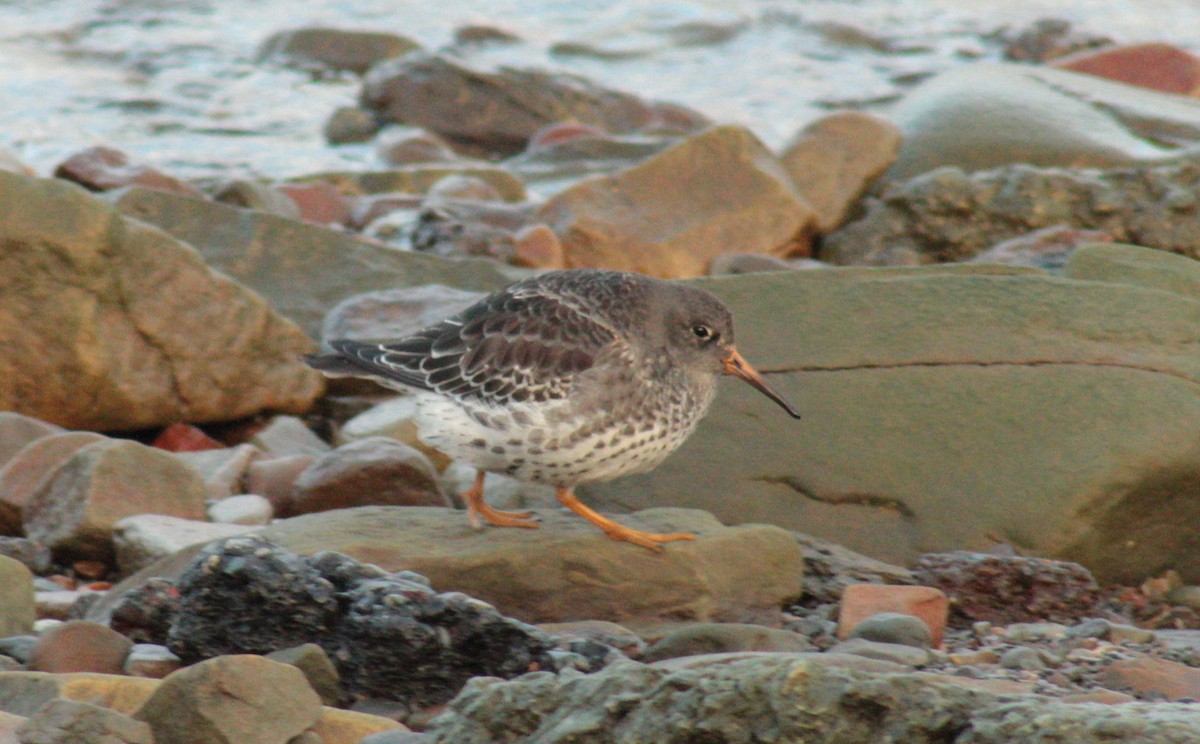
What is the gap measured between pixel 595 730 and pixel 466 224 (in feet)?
29.1

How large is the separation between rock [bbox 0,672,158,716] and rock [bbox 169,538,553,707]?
20.4 inches

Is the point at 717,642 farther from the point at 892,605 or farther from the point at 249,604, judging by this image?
the point at 249,604

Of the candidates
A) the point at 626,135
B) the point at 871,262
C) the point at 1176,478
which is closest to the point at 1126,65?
the point at 626,135

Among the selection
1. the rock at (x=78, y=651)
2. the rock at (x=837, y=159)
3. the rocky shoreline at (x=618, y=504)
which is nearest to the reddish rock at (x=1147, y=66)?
the rock at (x=837, y=159)

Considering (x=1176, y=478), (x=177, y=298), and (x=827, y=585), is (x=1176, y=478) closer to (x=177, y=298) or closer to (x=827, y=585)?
(x=827, y=585)

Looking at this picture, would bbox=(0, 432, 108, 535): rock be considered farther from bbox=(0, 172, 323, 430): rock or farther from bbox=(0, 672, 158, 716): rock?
bbox=(0, 672, 158, 716): rock

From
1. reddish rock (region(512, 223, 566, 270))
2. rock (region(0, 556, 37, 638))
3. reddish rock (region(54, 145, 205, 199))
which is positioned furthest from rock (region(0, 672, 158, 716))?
reddish rock (region(54, 145, 205, 199))

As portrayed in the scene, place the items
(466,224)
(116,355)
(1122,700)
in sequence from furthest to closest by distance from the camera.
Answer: (466,224), (116,355), (1122,700)

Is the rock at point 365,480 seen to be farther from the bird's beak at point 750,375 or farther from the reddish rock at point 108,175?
the reddish rock at point 108,175

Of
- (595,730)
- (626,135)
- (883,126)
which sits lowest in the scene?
(626,135)

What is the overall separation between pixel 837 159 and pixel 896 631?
832 cm

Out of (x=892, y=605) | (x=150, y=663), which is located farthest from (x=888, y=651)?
(x=150, y=663)

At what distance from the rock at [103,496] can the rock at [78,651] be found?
1628mm

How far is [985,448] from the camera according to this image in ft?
21.3
